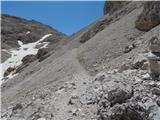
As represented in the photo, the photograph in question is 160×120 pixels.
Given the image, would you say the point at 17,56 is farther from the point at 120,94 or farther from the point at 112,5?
the point at 120,94

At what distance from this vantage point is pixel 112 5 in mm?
53219

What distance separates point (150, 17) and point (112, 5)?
28.8 m

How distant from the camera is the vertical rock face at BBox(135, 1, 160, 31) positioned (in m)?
24.4

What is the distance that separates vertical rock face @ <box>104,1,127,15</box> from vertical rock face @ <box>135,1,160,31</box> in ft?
69.8

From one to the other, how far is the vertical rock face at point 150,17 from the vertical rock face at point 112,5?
2127 cm

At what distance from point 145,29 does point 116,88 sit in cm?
1681

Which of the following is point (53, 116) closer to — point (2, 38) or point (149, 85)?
point (149, 85)

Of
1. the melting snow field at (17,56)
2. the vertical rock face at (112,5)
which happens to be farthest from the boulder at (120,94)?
the vertical rock face at (112,5)

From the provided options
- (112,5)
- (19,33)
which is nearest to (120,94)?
(112,5)

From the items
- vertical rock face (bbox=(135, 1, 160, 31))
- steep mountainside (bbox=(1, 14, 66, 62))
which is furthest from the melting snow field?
vertical rock face (bbox=(135, 1, 160, 31))

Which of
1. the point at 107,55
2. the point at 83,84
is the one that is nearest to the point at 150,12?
the point at 107,55

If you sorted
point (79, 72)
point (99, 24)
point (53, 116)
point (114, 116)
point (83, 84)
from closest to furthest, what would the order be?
point (114, 116)
point (53, 116)
point (83, 84)
point (79, 72)
point (99, 24)

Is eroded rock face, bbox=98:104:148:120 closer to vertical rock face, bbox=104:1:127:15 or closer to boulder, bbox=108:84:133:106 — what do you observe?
boulder, bbox=108:84:133:106

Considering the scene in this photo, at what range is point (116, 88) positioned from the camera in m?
9.66
